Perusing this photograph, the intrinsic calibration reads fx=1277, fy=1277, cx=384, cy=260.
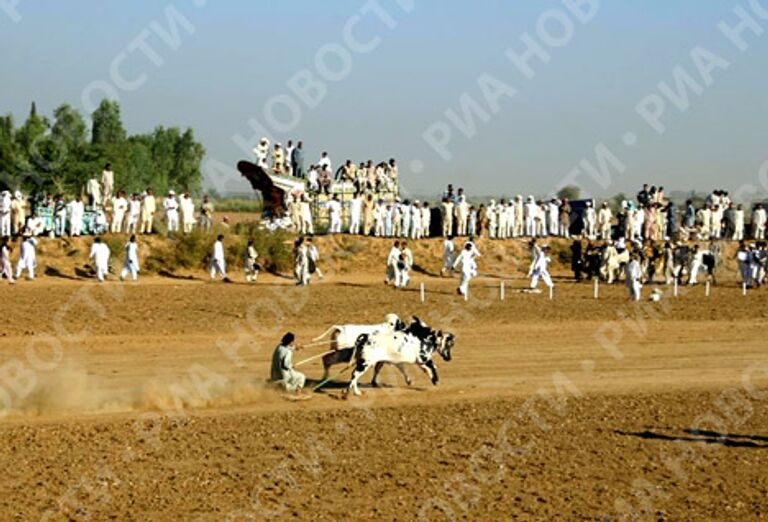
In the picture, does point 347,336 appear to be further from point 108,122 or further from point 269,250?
point 108,122

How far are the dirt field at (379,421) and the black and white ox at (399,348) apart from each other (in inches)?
20.3

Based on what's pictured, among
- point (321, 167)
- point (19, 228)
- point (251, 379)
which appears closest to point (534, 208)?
point (321, 167)

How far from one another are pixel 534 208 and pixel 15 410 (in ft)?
95.3

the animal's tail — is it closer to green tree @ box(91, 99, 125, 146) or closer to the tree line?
the tree line

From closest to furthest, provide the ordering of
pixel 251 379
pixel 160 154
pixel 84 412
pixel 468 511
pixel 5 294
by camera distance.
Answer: pixel 468 511 → pixel 84 412 → pixel 251 379 → pixel 5 294 → pixel 160 154

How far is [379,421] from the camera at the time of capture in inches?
748

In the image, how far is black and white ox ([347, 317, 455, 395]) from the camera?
20.3 meters

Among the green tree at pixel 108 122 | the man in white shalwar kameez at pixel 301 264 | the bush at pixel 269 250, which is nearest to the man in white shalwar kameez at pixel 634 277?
the man in white shalwar kameez at pixel 301 264

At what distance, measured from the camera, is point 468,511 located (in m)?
14.7

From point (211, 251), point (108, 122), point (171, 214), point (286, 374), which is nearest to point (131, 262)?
point (211, 251)

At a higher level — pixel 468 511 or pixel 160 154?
pixel 160 154

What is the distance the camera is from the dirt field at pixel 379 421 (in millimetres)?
15023

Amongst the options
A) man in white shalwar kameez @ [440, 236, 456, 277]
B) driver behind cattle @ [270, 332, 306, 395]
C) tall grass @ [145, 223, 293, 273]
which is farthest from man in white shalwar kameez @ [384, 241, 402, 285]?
driver behind cattle @ [270, 332, 306, 395]

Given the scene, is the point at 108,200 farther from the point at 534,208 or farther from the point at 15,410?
the point at 15,410
